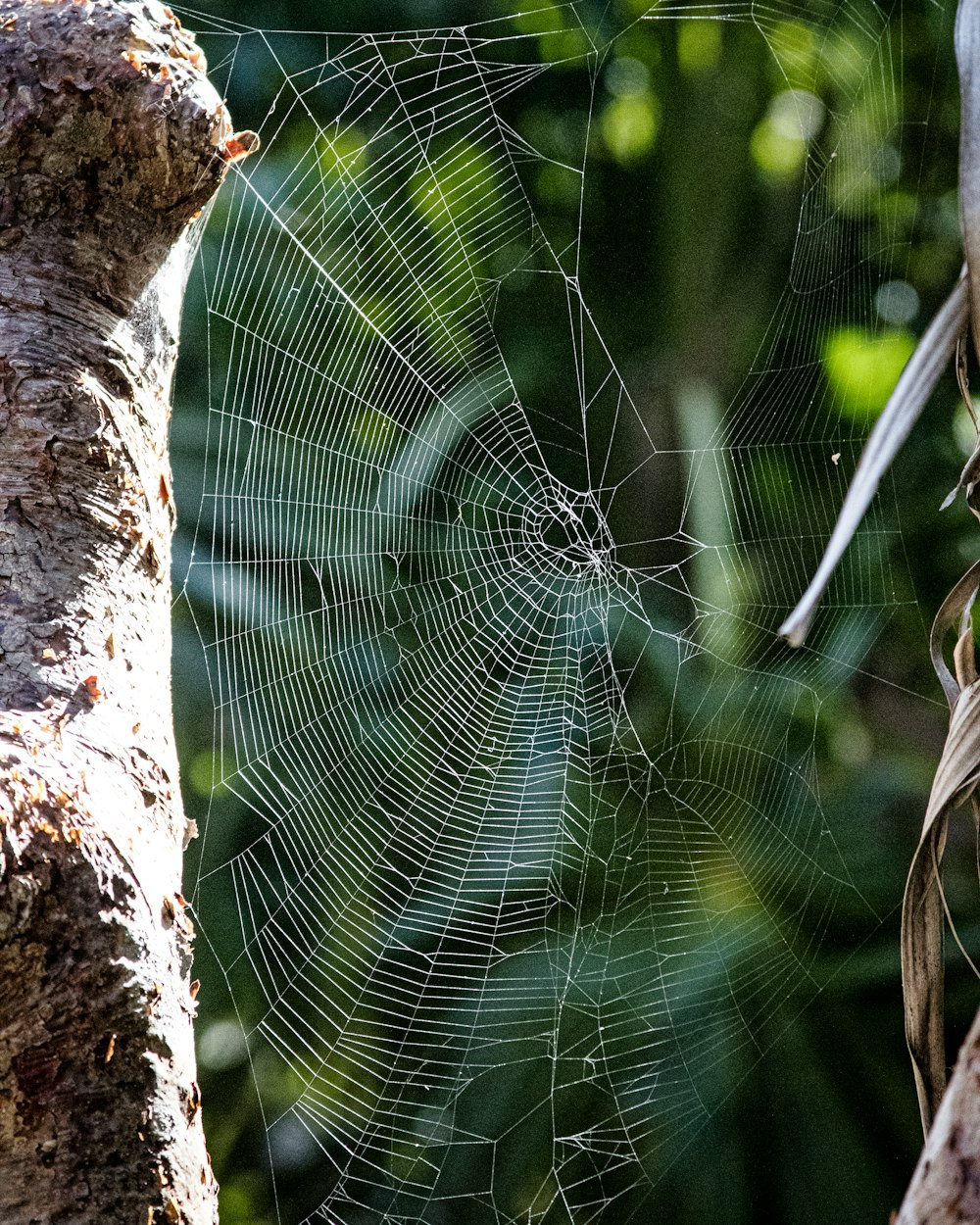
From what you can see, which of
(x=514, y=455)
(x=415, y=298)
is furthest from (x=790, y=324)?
(x=415, y=298)

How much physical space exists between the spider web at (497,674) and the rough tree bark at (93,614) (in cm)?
89

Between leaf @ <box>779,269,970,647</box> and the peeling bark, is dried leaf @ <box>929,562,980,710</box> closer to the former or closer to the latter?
leaf @ <box>779,269,970,647</box>

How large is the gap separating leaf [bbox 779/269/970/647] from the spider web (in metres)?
0.92

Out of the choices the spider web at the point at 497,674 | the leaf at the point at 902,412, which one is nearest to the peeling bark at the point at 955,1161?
the leaf at the point at 902,412

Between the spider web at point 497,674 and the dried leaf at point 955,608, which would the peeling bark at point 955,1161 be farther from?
the spider web at point 497,674

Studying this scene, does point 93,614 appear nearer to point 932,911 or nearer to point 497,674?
point 932,911

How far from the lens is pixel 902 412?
583mm

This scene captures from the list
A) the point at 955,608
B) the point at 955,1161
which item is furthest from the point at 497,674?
the point at 955,1161

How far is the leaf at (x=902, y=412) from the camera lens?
562mm

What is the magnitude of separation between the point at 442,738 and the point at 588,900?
1.15 feet

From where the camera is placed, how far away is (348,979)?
1521 millimetres

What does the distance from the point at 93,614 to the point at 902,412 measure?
0.46 metres

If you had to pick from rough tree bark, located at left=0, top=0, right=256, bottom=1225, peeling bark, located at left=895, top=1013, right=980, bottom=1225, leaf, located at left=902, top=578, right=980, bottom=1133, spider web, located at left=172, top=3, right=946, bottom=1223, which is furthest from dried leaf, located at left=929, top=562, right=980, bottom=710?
spider web, located at left=172, top=3, right=946, bottom=1223

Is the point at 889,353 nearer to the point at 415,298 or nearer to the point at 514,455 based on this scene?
the point at 514,455
